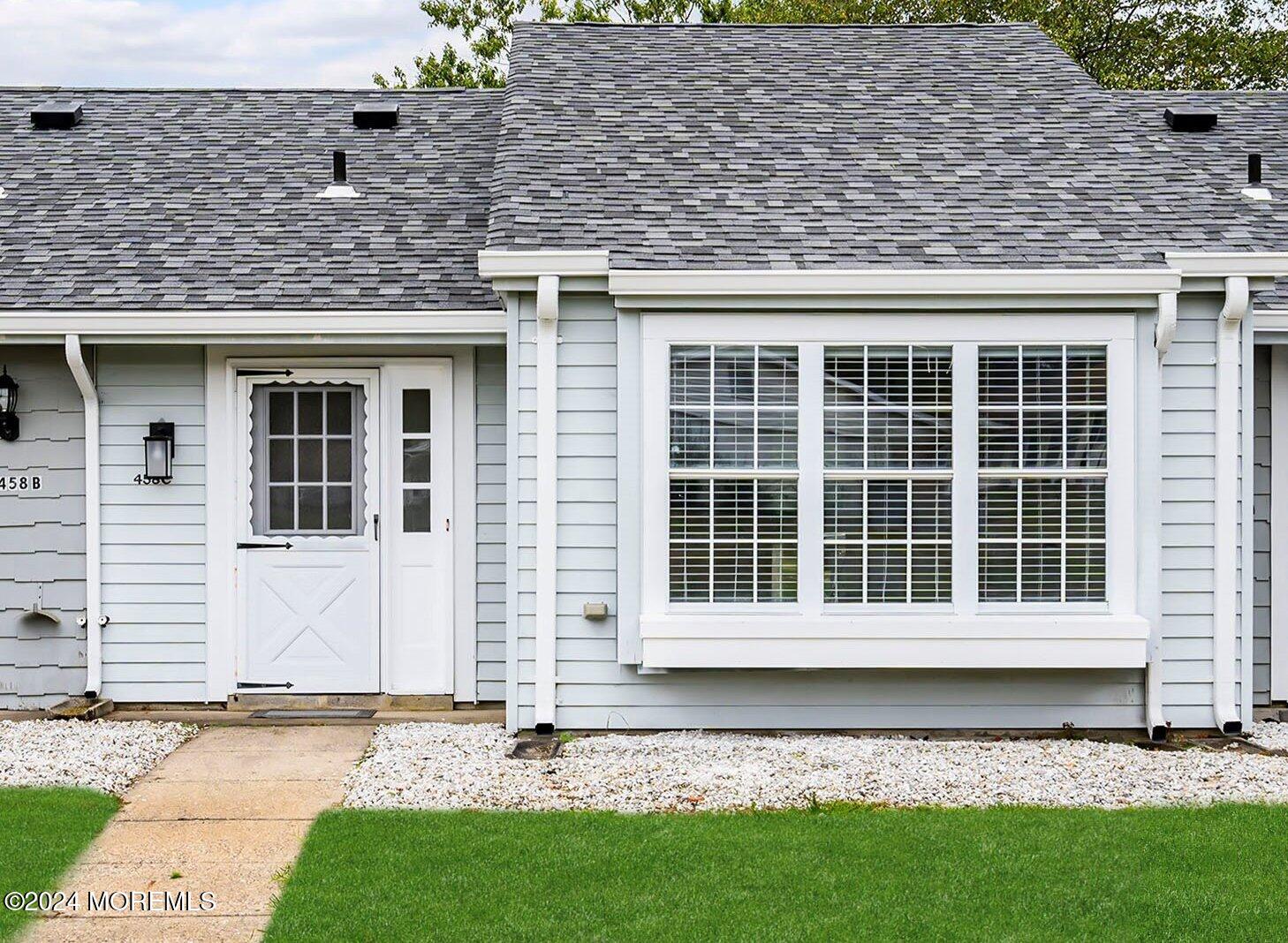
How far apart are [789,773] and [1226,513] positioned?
2.71 m

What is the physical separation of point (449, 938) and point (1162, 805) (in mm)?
3059

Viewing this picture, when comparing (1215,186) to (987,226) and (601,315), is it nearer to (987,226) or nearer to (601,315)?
(987,226)

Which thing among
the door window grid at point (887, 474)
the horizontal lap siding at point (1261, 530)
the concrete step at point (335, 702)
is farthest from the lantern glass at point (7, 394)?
the horizontal lap siding at point (1261, 530)

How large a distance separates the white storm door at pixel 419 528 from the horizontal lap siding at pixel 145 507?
107cm

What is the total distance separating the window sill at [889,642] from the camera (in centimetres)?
639

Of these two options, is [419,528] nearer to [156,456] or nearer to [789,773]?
[156,456]

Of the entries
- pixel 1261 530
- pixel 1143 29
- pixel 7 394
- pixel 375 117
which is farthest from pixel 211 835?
pixel 1143 29

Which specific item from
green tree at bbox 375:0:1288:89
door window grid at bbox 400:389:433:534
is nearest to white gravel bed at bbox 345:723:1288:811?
door window grid at bbox 400:389:433:534

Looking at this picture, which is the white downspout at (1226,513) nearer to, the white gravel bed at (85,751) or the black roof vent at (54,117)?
the white gravel bed at (85,751)

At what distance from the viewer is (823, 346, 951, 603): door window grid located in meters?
6.44

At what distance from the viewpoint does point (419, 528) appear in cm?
741

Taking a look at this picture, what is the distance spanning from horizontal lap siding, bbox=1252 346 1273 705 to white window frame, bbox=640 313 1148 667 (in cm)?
144

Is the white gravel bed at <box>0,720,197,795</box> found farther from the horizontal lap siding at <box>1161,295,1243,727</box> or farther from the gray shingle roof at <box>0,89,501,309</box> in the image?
the horizontal lap siding at <box>1161,295,1243,727</box>

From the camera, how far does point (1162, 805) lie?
5.26m
